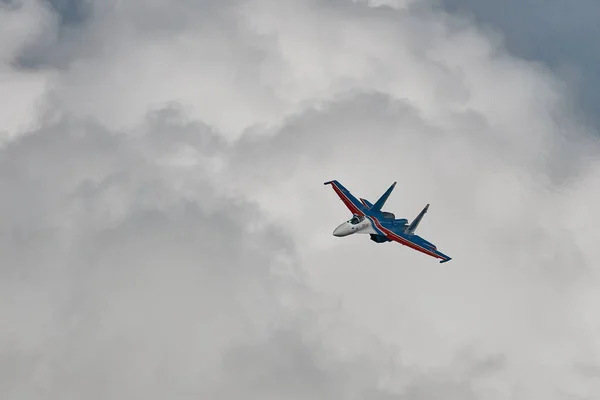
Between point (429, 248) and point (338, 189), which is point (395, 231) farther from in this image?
point (338, 189)

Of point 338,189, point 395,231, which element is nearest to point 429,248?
point 395,231

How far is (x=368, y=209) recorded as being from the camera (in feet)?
582

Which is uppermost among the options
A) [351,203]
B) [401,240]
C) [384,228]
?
[351,203]

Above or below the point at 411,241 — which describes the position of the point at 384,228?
above

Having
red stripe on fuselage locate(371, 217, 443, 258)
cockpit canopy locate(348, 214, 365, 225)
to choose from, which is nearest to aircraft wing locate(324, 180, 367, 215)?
cockpit canopy locate(348, 214, 365, 225)

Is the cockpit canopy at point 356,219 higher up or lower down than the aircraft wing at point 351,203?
lower down

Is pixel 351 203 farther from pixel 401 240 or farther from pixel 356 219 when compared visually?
pixel 401 240

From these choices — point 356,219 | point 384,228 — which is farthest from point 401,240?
point 356,219

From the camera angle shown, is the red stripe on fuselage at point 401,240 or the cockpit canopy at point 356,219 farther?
the cockpit canopy at point 356,219

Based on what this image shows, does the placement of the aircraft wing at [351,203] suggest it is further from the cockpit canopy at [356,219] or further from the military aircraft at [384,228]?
the cockpit canopy at [356,219]

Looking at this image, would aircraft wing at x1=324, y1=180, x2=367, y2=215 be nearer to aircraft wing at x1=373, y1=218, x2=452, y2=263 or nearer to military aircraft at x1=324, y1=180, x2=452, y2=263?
military aircraft at x1=324, y1=180, x2=452, y2=263

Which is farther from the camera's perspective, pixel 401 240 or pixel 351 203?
pixel 351 203

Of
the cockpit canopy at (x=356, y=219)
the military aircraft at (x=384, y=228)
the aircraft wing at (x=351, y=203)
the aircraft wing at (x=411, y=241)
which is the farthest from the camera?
the aircraft wing at (x=351, y=203)

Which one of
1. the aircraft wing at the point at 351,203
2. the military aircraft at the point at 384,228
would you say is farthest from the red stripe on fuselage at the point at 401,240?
the aircraft wing at the point at 351,203
